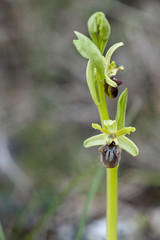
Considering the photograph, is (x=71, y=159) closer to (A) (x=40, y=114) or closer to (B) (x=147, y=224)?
(A) (x=40, y=114)

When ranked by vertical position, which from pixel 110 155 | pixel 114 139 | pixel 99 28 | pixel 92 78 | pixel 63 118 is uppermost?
pixel 63 118

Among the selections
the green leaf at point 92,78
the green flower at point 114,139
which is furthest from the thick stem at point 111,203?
the green leaf at point 92,78

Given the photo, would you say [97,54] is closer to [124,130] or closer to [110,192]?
[124,130]

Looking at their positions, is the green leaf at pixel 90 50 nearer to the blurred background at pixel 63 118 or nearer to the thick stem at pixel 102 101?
the thick stem at pixel 102 101

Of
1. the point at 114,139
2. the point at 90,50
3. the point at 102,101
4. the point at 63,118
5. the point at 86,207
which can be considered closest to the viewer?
the point at 90,50

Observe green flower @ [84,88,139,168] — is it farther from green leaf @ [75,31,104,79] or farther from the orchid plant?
green leaf @ [75,31,104,79]

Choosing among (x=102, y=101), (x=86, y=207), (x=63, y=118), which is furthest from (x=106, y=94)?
(x=63, y=118)

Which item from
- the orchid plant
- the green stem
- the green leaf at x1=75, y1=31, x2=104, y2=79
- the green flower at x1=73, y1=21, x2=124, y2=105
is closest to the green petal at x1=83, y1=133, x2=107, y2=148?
the orchid plant

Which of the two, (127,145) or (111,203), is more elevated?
(127,145)
